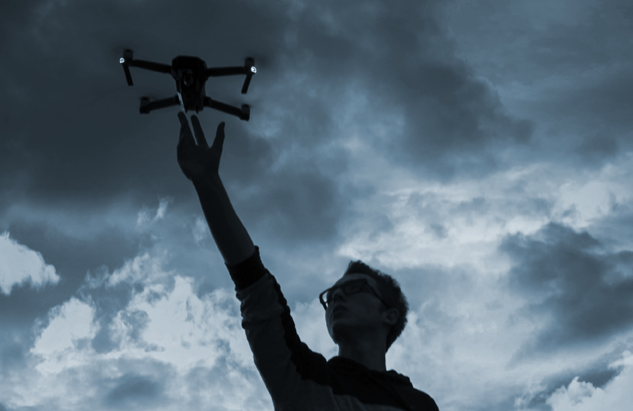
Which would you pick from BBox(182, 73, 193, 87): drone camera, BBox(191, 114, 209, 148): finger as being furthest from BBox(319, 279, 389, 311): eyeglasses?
BBox(182, 73, 193, 87): drone camera

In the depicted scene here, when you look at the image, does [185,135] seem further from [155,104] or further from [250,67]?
[155,104]

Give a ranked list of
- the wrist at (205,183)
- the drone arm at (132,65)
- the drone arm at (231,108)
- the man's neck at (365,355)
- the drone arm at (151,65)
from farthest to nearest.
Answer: the drone arm at (231,108)
the drone arm at (151,65)
the drone arm at (132,65)
the man's neck at (365,355)
the wrist at (205,183)

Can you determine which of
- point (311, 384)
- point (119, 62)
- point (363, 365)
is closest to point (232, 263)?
point (311, 384)

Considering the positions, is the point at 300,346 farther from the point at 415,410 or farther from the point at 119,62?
the point at 119,62

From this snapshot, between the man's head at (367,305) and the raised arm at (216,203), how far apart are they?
1.41 meters

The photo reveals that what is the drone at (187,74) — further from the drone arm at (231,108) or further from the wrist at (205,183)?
the wrist at (205,183)

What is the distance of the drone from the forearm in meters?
8.76

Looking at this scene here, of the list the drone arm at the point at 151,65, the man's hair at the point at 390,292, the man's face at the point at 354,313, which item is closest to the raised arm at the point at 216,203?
the man's face at the point at 354,313

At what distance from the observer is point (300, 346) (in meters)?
A: 2.63

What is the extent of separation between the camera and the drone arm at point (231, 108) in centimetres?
1159

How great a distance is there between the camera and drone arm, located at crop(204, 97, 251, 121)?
11594 millimetres

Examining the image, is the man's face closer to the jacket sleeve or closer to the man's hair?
the man's hair

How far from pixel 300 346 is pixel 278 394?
0.27m

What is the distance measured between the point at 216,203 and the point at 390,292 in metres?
2.09
